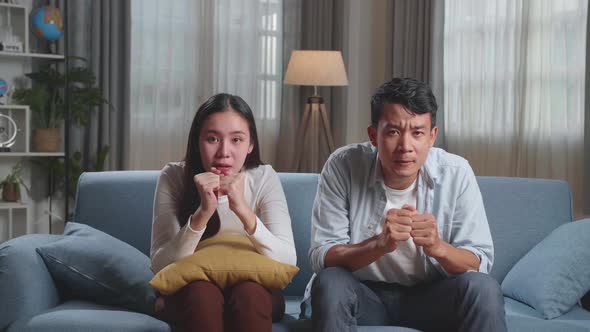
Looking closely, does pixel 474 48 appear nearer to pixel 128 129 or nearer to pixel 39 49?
pixel 128 129

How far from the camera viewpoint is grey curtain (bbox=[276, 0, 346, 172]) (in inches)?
223

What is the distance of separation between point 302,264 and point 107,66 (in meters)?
3.00

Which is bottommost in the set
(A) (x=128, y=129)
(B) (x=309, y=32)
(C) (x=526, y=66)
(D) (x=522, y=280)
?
(D) (x=522, y=280)

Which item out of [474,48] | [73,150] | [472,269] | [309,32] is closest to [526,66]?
[474,48]

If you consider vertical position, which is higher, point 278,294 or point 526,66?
point 526,66

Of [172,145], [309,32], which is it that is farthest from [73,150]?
[309,32]

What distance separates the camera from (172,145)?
5336 millimetres

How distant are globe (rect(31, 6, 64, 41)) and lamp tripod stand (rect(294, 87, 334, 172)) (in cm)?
175

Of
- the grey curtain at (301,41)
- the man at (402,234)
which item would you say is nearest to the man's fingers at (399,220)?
the man at (402,234)

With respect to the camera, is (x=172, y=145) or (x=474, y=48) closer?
(x=474, y=48)

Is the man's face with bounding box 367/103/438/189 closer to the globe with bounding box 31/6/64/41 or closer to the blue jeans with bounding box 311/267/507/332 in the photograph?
the blue jeans with bounding box 311/267/507/332

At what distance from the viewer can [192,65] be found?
5359 mm

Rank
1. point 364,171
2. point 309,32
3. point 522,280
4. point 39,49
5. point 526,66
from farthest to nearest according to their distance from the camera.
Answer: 1. point 309,32
2. point 39,49
3. point 526,66
4. point 522,280
5. point 364,171

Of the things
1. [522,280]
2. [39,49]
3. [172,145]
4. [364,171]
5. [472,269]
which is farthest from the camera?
[172,145]
